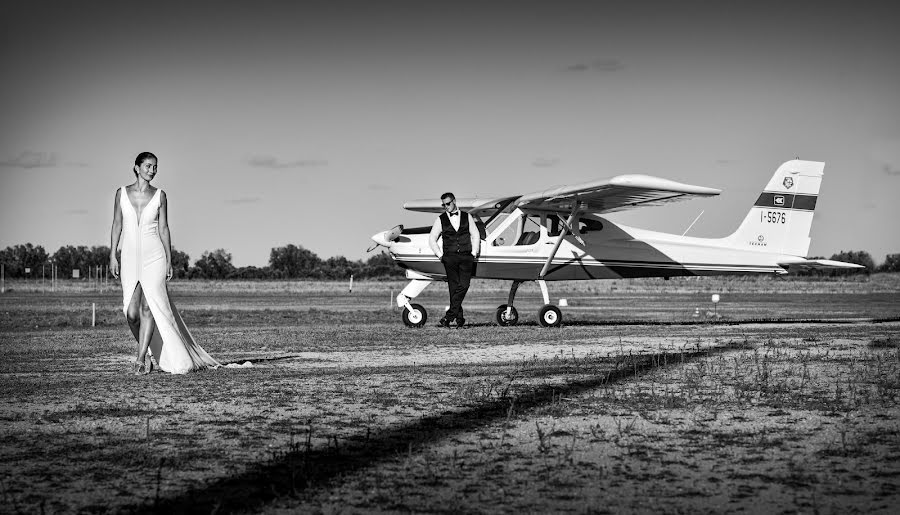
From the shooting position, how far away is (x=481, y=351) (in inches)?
495

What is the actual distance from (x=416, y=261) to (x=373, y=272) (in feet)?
314

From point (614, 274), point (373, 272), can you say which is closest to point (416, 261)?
point (614, 274)

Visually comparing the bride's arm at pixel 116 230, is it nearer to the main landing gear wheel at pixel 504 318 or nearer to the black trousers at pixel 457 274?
the black trousers at pixel 457 274

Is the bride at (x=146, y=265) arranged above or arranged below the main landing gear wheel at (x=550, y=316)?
above

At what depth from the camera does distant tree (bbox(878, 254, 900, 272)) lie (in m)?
120

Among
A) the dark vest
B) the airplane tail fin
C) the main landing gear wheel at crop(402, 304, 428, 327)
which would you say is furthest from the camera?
the airplane tail fin

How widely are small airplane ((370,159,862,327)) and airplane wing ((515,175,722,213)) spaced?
0.02 meters

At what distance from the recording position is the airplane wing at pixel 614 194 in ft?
54.4

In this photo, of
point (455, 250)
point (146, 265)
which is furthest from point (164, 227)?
point (455, 250)

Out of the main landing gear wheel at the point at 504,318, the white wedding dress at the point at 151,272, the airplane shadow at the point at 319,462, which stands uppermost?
the white wedding dress at the point at 151,272

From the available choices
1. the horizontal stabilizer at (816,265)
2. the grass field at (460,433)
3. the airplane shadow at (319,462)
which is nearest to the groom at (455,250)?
the grass field at (460,433)

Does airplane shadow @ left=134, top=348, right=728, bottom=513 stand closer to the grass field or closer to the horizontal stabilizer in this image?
the grass field

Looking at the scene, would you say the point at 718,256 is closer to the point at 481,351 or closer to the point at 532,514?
the point at 481,351

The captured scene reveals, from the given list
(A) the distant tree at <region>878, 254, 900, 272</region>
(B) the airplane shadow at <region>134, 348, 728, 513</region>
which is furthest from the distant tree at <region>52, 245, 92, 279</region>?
(B) the airplane shadow at <region>134, 348, 728, 513</region>
